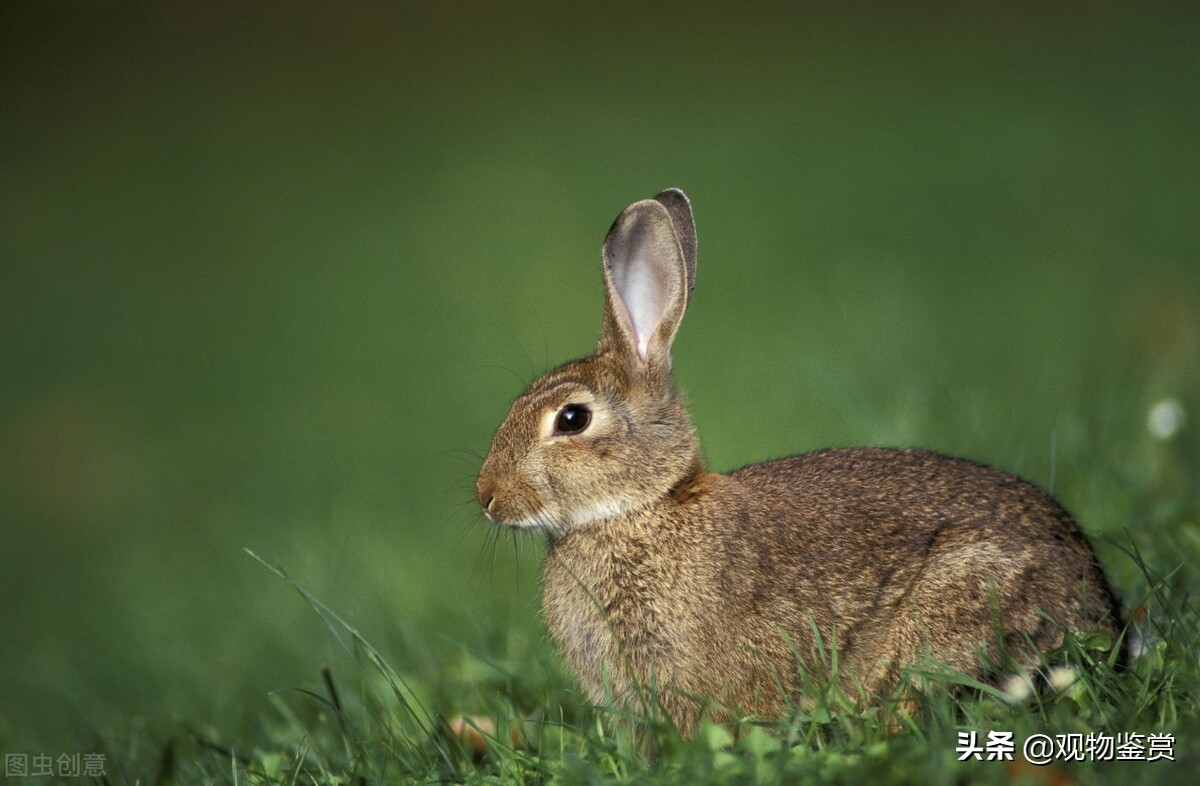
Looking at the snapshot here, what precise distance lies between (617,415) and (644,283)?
0.52 m

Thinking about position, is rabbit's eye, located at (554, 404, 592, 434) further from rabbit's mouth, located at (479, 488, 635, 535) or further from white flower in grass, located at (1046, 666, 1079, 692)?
white flower in grass, located at (1046, 666, 1079, 692)

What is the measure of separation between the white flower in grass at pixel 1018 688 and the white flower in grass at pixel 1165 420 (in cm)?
202

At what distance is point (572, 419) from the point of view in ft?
15.0

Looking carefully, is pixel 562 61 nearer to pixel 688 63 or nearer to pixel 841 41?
pixel 688 63

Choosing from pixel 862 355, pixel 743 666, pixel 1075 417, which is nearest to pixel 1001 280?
pixel 862 355

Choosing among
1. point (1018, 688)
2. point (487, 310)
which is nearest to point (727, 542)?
point (1018, 688)

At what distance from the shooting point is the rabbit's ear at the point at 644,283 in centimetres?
468

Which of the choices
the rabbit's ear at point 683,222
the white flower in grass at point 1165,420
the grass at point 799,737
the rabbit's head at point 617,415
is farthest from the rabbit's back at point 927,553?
the white flower in grass at point 1165,420

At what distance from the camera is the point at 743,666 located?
4.18 metres

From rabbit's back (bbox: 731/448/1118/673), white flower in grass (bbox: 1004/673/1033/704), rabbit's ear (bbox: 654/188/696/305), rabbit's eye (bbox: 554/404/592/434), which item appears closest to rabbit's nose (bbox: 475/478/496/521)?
rabbit's eye (bbox: 554/404/592/434)

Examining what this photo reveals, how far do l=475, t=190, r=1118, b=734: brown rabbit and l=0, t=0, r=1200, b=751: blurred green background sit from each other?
53 centimetres

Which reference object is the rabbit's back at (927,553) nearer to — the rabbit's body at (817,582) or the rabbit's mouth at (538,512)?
the rabbit's body at (817,582)

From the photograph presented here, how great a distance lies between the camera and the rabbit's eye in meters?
4.57

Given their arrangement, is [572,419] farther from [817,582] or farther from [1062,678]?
[1062,678]
